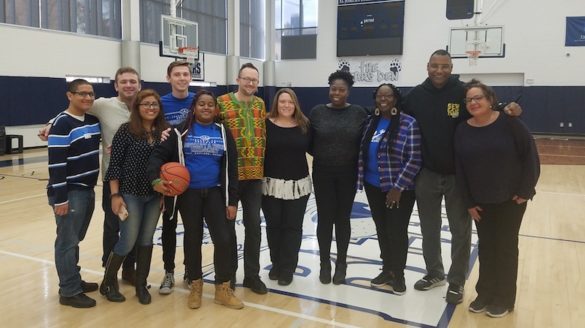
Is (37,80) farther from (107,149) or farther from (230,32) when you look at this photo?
(107,149)

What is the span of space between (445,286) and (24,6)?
37.8 feet

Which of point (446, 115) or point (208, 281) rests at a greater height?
point (446, 115)

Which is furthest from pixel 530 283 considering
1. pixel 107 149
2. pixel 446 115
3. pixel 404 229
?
pixel 107 149

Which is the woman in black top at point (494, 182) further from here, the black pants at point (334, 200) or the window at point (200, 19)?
the window at point (200, 19)

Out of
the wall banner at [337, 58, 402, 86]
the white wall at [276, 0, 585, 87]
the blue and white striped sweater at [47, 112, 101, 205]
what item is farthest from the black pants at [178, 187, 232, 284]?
the wall banner at [337, 58, 402, 86]

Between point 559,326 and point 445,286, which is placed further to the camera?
point 445,286

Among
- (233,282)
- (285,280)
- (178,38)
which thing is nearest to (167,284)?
(233,282)

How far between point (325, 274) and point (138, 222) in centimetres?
147

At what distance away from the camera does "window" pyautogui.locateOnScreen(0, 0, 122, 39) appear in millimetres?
11367

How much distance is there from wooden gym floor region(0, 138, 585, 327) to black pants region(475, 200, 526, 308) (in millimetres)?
167

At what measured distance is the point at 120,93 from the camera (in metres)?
3.57

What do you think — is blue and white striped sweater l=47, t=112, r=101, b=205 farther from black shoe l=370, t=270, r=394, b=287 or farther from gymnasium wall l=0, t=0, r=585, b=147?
gymnasium wall l=0, t=0, r=585, b=147

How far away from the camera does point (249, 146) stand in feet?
11.6

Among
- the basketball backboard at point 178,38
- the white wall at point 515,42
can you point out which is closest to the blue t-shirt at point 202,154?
the basketball backboard at point 178,38
